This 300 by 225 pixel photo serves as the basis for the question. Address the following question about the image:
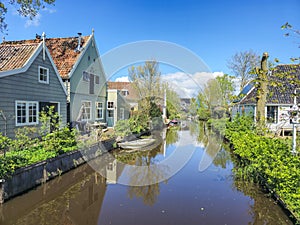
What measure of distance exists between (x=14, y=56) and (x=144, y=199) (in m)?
10.2

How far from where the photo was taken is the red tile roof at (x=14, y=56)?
11.1m

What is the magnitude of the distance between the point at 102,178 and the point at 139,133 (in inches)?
445

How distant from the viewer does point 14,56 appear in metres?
11.7

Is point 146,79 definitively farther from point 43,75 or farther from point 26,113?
point 26,113

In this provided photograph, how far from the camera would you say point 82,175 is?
9148 mm

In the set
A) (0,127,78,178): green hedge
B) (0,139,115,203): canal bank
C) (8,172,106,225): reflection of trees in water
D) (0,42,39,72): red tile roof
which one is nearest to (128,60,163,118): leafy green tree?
(0,42,39,72): red tile roof

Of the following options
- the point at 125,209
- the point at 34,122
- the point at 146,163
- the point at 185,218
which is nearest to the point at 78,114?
the point at 34,122

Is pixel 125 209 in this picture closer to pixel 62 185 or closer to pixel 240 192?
pixel 62 185

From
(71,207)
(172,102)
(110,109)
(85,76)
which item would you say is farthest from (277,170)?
(172,102)

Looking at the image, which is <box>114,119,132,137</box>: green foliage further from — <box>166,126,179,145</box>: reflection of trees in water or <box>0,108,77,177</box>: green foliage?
<box>0,108,77,177</box>: green foliage

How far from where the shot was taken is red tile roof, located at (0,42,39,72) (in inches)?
436

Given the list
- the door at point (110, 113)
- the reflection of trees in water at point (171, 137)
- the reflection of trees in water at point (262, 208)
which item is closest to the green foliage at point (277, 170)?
the reflection of trees in water at point (262, 208)

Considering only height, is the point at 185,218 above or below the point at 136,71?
below

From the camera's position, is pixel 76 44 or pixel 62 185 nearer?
pixel 62 185
